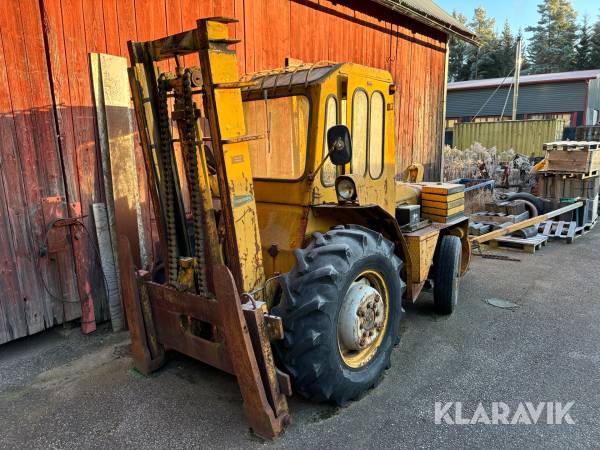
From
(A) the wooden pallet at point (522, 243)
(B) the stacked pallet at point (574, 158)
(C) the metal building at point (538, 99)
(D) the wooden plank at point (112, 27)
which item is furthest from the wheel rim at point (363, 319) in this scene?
(C) the metal building at point (538, 99)

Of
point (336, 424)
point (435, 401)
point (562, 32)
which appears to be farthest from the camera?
point (562, 32)

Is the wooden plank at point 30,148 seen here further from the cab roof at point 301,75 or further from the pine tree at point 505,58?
the pine tree at point 505,58

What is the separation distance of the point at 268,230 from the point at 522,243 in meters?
6.16

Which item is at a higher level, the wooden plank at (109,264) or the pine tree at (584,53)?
the pine tree at (584,53)

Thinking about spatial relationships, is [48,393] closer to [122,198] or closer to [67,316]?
[67,316]

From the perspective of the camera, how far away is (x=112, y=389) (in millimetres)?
3750

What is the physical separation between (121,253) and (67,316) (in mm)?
1801

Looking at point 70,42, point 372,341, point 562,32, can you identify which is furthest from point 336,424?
point 562,32

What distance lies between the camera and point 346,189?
361cm

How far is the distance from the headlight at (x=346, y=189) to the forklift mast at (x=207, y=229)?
80 centimetres

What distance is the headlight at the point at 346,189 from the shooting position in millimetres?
3557

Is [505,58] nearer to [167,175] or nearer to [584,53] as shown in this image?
[584,53]

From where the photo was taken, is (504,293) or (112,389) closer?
(112,389)

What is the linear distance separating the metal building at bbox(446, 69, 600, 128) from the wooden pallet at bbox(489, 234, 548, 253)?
72.4 feet
